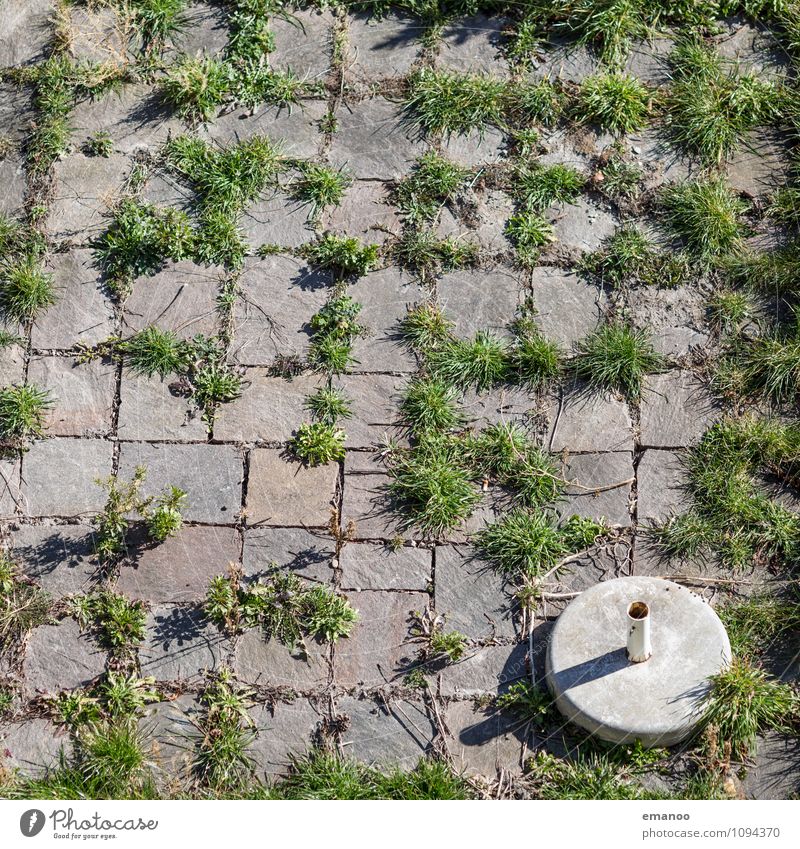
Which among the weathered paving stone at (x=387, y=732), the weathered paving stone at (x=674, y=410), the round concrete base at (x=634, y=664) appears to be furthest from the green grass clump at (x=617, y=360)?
the weathered paving stone at (x=387, y=732)

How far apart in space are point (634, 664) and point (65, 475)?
285 cm

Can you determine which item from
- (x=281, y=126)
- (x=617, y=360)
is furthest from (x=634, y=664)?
(x=281, y=126)

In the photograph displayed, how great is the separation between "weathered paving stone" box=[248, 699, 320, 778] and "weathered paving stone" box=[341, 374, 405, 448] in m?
1.29

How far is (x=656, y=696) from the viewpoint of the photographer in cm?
485

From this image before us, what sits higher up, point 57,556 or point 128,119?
point 128,119

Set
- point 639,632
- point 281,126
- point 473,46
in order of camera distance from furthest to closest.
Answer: point 473,46 → point 281,126 → point 639,632

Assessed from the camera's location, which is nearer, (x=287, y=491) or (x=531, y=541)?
(x=531, y=541)

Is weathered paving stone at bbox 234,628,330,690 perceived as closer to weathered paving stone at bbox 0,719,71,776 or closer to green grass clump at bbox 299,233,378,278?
weathered paving stone at bbox 0,719,71,776

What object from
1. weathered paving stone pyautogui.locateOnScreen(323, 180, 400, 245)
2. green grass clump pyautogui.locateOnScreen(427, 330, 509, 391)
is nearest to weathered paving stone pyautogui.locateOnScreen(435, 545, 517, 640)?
green grass clump pyautogui.locateOnScreen(427, 330, 509, 391)

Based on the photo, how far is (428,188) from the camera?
19.7ft

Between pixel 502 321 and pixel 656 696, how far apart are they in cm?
200

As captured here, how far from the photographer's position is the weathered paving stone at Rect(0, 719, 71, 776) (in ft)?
16.6

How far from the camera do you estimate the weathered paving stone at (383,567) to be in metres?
5.30

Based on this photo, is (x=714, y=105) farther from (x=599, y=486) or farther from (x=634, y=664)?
(x=634, y=664)
